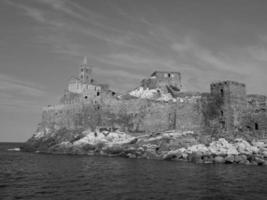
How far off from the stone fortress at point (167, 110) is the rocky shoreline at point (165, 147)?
219cm

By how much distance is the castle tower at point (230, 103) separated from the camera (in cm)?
4025

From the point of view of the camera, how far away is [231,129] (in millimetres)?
39906

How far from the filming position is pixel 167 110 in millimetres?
45969

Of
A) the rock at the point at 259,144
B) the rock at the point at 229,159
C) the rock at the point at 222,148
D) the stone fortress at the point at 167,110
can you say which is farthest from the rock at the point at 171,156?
the rock at the point at 259,144

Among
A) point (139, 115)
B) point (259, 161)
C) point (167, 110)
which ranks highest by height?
point (167, 110)

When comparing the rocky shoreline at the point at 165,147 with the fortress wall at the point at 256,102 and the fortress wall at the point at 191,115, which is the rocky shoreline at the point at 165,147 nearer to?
the fortress wall at the point at 191,115

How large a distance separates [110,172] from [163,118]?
21743mm

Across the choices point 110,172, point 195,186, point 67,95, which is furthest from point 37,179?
point 67,95

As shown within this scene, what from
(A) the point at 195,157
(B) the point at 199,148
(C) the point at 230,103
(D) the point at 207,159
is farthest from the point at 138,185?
(C) the point at 230,103

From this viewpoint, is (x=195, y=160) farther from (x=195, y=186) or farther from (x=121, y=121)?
(x=121, y=121)

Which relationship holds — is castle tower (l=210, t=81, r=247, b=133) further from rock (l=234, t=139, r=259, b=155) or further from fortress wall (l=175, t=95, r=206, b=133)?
rock (l=234, t=139, r=259, b=155)

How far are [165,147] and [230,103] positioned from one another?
400 inches

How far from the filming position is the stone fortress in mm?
40562

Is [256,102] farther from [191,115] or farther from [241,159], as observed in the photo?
[241,159]
